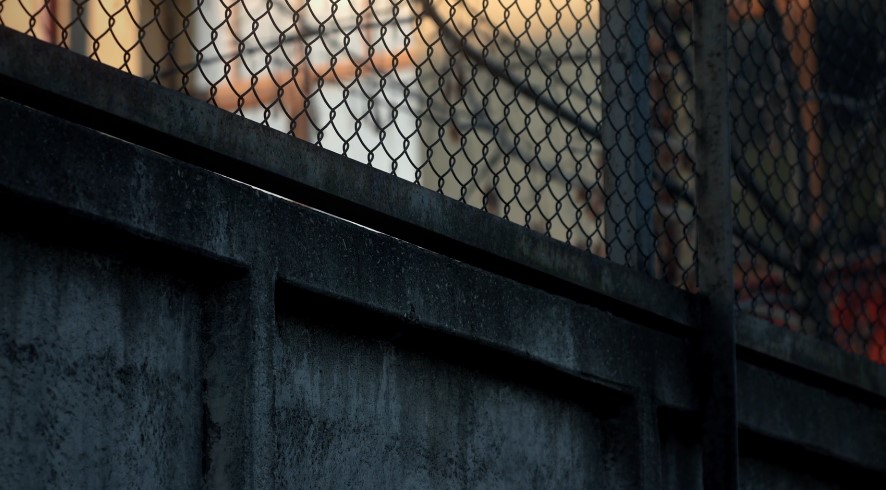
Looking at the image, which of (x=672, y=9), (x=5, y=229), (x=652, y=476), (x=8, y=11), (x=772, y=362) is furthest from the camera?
(x=672, y=9)

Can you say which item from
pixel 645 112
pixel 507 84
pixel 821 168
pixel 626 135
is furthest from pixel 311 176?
pixel 507 84

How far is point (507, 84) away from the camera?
33.9 ft

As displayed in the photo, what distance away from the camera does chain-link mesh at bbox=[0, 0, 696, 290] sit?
158 inches

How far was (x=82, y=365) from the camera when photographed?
10.6ft

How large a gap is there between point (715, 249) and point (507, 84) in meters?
5.60

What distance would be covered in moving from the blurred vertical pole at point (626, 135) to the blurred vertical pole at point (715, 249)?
0.57 ft

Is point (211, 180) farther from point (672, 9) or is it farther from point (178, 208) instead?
point (672, 9)

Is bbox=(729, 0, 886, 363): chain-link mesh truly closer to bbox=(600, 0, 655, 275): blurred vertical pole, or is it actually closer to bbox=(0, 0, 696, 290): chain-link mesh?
bbox=(0, 0, 696, 290): chain-link mesh

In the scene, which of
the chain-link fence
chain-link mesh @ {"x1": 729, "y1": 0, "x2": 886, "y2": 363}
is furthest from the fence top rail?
chain-link mesh @ {"x1": 729, "y1": 0, "x2": 886, "y2": 363}

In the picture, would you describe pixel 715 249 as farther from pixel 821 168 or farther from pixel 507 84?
pixel 507 84

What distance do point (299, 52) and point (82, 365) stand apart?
10163 millimetres

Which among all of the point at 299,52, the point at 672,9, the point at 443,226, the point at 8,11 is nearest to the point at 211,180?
the point at 443,226

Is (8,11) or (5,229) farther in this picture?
(8,11)

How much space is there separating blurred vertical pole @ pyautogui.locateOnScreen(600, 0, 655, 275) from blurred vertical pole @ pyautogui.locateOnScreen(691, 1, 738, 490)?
17 centimetres
